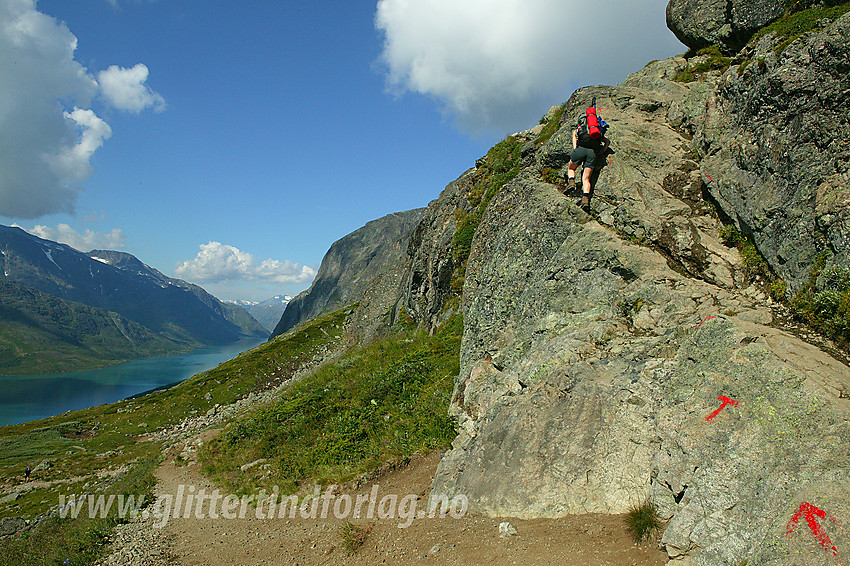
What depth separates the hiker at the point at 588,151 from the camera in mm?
13180

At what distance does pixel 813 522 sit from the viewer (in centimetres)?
519

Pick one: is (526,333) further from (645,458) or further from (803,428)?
(803,428)

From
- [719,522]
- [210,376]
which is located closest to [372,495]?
[719,522]

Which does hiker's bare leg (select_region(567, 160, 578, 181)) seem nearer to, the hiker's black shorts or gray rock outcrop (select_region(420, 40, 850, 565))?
the hiker's black shorts

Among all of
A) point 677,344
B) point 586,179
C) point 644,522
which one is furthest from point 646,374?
point 586,179

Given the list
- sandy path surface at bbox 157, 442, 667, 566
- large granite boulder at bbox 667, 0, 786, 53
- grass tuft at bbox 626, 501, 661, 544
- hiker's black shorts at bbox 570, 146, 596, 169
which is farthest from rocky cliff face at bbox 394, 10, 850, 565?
large granite boulder at bbox 667, 0, 786, 53

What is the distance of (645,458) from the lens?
759 cm

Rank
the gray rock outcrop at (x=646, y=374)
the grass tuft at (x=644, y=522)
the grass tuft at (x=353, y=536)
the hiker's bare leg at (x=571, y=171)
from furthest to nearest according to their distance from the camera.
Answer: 1. the hiker's bare leg at (x=571, y=171)
2. the grass tuft at (x=353, y=536)
3. the grass tuft at (x=644, y=522)
4. the gray rock outcrop at (x=646, y=374)

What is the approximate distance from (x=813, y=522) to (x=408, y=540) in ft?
23.2

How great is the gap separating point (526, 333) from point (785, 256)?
620 centimetres

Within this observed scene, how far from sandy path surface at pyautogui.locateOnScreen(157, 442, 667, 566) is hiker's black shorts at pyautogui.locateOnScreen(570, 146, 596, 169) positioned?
10255 millimetres

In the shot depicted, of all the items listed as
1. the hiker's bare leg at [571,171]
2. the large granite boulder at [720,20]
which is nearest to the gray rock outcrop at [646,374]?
the hiker's bare leg at [571,171]

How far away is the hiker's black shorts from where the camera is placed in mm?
13375

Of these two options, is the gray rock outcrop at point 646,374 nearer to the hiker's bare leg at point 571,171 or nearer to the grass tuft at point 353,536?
the hiker's bare leg at point 571,171
